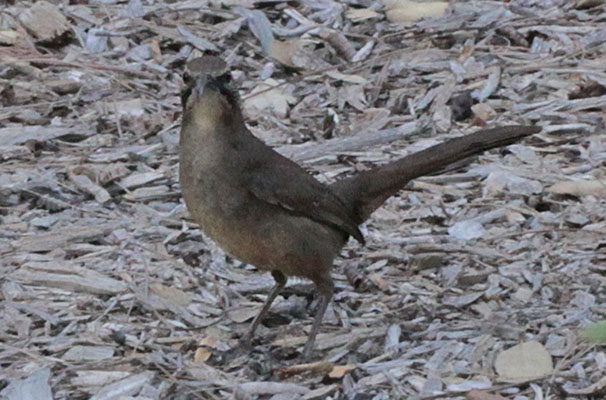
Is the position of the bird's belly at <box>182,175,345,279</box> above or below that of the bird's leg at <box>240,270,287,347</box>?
above

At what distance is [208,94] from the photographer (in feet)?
17.8

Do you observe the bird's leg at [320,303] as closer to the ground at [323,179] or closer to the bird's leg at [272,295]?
the ground at [323,179]

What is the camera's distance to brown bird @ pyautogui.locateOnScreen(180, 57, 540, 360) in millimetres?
5426

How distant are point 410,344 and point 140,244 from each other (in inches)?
62.0

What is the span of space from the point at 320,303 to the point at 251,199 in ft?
2.05

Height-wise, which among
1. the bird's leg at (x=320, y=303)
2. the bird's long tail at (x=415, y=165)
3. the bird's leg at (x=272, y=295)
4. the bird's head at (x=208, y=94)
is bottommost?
the bird's leg at (x=272, y=295)

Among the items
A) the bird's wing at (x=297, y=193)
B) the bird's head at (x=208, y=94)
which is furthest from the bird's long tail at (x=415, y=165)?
the bird's head at (x=208, y=94)

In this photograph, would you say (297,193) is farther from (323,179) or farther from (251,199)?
(323,179)

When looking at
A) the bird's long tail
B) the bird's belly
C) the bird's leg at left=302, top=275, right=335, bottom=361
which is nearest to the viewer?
the bird's belly

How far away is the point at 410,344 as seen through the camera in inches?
218

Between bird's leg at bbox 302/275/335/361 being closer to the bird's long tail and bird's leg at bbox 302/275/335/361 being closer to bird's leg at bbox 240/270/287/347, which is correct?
bird's leg at bbox 240/270/287/347

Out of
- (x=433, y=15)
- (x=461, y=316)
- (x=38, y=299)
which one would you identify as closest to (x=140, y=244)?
(x=38, y=299)

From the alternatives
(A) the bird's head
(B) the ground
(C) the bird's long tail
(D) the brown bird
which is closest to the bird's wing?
(D) the brown bird

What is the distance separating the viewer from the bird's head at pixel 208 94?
5371mm
